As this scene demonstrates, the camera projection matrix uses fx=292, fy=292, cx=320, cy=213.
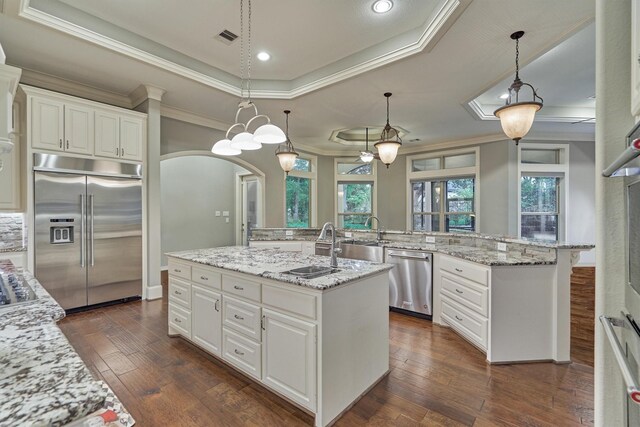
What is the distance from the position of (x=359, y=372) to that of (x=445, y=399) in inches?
24.3

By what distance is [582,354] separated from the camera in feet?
8.54

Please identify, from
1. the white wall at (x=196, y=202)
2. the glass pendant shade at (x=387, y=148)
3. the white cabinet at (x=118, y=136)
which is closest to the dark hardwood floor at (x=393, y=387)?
the white cabinet at (x=118, y=136)

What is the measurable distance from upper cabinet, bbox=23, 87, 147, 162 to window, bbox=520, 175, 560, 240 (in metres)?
7.33

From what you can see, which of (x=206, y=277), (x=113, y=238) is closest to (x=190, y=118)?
(x=113, y=238)

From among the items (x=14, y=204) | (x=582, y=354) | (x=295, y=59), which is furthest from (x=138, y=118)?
(x=582, y=354)

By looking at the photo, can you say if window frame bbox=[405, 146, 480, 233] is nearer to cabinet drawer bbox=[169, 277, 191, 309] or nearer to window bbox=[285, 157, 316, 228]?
window bbox=[285, 157, 316, 228]

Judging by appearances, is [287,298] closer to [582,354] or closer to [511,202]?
[582,354]

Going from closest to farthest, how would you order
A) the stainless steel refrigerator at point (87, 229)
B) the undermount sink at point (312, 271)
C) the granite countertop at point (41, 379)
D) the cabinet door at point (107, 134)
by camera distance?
the granite countertop at point (41, 379)
the undermount sink at point (312, 271)
the stainless steel refrigerator at point (87, 229)
the cabinet door at point (107, 134)

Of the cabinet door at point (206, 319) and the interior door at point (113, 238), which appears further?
the interior door at point (113, 238)

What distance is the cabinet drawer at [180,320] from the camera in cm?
265

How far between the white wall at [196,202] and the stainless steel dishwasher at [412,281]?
197 inches

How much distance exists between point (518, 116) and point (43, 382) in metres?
3.39

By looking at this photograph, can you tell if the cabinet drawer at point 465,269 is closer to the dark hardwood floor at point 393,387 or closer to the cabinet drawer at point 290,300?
the dark hardwood floor at point 393,387

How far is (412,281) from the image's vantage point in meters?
3.52
